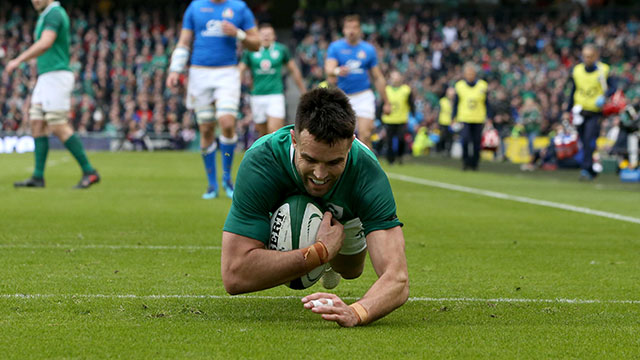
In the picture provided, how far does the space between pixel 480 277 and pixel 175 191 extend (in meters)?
7.72

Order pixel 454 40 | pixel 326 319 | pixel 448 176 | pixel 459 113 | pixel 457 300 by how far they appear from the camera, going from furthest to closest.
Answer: pixel 454 40 < pixel 459 113 < pixel 448 176 < pixel 457 300 < pixel 326 319

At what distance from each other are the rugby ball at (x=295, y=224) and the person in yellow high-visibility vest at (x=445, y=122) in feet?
83.9

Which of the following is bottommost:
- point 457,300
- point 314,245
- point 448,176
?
point 448,176

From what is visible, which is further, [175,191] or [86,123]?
[86,123]

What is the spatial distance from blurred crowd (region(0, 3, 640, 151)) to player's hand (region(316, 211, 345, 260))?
27741 mm

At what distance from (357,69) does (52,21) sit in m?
4.54

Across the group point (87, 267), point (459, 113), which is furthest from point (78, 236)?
point (459, 113)

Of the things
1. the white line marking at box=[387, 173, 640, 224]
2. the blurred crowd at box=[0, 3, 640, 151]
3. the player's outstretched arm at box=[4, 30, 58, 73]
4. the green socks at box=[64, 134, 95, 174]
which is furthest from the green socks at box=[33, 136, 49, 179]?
the blurred crowd at box=[0, 3, 640, 151]

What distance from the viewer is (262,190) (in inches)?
175

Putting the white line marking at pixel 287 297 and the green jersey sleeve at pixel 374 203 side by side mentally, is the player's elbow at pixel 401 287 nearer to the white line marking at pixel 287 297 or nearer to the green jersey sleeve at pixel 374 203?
the green jersey sleeve at pixel 374 203

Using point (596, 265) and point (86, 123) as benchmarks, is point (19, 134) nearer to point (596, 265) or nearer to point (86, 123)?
point (86, 123)

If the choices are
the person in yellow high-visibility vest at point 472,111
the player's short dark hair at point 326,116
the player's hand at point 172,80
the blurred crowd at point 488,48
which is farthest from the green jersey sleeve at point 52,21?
the blurred crowd at point 488,48

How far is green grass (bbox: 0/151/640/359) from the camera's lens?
12.2 feet

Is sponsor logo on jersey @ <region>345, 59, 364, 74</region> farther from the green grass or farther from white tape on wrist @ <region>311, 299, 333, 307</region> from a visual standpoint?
white tape on wrist @ <region>311, 299, 333, 307</region>
